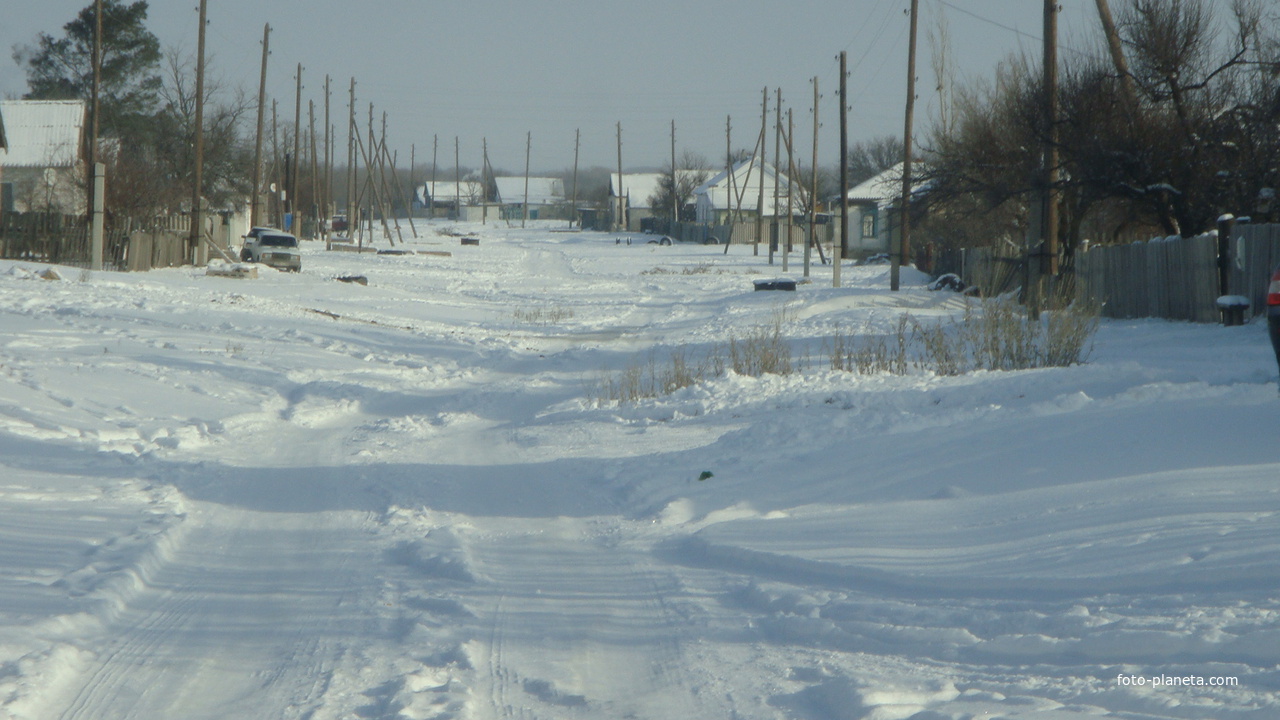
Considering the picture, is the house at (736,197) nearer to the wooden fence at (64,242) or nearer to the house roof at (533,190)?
the wooden fence at (64,242)

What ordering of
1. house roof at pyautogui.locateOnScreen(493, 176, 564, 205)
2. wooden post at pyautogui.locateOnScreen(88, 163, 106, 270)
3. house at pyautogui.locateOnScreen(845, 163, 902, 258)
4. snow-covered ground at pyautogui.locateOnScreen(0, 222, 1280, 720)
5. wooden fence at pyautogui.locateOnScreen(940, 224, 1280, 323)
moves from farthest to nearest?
1. house roof at pyautogui.locateOnScreen(493, 176, 564, 205)
2. house at pyautogui.locateOnScreen(845, 163, 902, 258)
3. wooden post at pyautogui.locateOnScreen(88, 163, 106, 270)
4. wooden fence at pyautogui.locateOnScreen(940, 224, 1280, 323)
5. snow-covered ground at pyautogui.locateOnScreen(0, 222, 1280, 720)

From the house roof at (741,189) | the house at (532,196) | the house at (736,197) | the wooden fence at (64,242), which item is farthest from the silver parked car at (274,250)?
the house at (532,196)

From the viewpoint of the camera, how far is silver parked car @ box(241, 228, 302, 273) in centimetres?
3784

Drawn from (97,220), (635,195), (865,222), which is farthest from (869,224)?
(635,195)

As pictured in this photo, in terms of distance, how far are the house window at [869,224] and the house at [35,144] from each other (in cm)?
4424

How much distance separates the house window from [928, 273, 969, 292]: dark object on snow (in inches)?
1395

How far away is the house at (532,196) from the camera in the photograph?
159m

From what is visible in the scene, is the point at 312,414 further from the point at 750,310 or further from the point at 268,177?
the point at 268,177

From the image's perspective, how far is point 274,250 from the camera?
38.1 meters

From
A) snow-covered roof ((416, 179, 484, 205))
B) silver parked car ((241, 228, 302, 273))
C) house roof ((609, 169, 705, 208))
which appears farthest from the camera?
snow-covered roof ((416, 179, 484, 205))

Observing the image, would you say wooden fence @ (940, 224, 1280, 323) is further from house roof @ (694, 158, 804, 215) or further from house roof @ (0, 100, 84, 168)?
house roof @ (694, 158, 804, 215)

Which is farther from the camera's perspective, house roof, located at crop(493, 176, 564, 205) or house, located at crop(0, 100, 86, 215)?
house roof, located at crop(493, 176, 564, 205)

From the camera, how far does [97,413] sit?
32.9 feet

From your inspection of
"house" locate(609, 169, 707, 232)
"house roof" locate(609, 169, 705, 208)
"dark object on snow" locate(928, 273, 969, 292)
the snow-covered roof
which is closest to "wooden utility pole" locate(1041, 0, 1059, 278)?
"dark object on snow" locate(928, 273, 969, 292)
